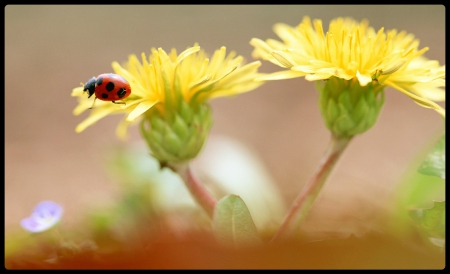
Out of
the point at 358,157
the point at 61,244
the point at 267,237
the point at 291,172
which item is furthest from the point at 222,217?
the point at 358,157

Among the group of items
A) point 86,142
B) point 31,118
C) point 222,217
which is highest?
point 31,118

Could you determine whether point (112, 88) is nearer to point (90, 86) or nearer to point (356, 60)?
point (90, 86)

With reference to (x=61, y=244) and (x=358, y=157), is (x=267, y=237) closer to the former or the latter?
(x=61, y=244)

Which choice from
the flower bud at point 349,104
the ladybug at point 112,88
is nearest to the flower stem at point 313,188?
the flower bud at point 349,104

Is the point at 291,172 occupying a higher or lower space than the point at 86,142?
lower

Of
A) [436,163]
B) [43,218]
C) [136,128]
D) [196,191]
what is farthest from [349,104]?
[136,128]

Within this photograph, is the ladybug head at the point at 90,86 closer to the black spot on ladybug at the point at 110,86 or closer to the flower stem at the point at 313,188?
the black spot on ladybug at the point at 110,86

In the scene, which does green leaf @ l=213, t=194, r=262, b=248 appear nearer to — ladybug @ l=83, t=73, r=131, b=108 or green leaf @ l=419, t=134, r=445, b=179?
ladybug @ l=83, t=73, r=131, b=108
